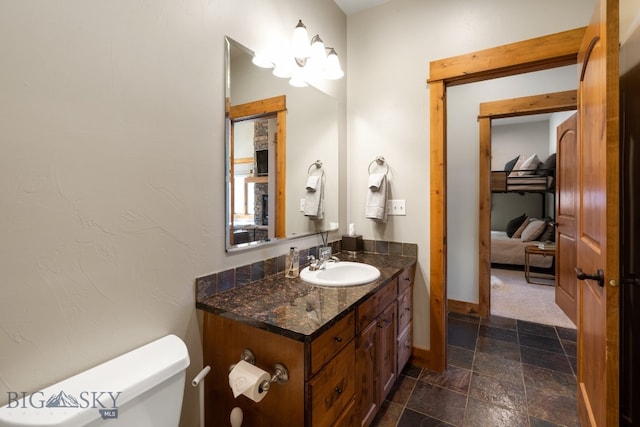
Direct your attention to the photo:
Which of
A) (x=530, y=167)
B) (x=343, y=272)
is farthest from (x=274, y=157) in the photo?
(x=530, y=167)

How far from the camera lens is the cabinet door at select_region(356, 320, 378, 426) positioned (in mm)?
1344

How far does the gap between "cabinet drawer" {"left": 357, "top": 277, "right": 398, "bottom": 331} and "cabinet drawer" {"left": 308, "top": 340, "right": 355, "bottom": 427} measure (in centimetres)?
13

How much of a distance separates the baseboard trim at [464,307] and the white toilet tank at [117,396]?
9.58 ft

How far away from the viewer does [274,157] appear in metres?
1.70

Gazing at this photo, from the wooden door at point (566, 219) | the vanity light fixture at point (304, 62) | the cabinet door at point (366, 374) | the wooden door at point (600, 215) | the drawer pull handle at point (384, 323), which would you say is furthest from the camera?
the wooden door at point (566, 219)

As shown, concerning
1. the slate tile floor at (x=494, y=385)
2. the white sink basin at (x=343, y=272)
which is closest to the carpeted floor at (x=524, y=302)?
the slate tile floor at (x=494, y=385)

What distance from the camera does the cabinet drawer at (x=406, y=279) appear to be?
186 centimetres

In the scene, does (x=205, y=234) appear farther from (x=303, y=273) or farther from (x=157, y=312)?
(x=303, y=273)

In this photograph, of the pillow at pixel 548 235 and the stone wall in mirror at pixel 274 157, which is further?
the pillow at pixel 548 235

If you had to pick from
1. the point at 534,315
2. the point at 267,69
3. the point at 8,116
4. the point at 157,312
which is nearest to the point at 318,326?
the point at 157,312

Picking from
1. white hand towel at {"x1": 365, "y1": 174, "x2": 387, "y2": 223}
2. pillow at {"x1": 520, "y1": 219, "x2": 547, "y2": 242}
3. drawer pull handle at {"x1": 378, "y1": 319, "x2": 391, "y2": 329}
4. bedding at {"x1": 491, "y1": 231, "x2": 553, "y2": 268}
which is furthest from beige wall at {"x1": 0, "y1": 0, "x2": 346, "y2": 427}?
pillow at {"x1": 520, "y1": 219, "x2": 547, "y2": 242}

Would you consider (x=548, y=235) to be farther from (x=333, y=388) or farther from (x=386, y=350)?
(x=333, y=388)

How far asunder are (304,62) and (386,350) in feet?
5.83

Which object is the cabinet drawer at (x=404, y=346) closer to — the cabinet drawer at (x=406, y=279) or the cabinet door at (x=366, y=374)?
the cabinet drawer at (x=406, y=279)
